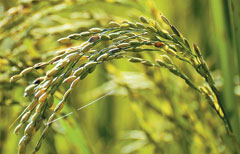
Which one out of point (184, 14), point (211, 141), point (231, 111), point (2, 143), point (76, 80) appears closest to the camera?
point (76, 80)

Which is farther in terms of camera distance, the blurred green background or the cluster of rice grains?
the blurred green background

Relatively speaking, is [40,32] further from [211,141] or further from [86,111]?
[86,111]

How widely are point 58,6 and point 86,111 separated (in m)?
1.39

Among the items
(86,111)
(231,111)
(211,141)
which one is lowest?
(86,111)

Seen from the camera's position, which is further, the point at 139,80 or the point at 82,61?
the point at 139,80

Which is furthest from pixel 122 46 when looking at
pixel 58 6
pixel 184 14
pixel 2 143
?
pixel 184 14

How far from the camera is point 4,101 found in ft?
3.30

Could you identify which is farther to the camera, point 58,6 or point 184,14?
point 184,14

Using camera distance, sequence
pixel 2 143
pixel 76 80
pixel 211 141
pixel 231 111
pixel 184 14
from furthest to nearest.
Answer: pixel 184 14
pixel 2 143
pixel 211 141
pixel 231 111
pixel 76 80

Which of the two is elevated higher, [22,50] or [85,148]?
[22,50]

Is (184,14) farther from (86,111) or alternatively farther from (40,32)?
(40,32)

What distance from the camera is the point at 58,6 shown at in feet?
3.86

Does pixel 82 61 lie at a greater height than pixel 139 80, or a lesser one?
greater

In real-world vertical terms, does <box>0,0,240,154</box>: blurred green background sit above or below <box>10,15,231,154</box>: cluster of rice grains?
below
